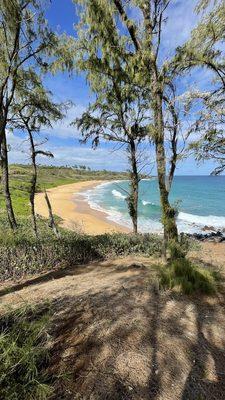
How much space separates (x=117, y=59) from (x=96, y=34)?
2.90ft

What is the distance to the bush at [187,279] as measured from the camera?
15.6 ft

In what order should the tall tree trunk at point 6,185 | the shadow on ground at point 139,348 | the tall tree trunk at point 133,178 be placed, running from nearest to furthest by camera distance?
the shadow on ground at point 139,348, the tall tree trunk at point 6,185, the tall tree trunk at point 133,178

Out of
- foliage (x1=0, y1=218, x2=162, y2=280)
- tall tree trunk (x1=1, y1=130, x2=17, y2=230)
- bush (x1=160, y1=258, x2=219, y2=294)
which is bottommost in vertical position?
foliage (x1=0, y1=218, x2=162, y2=280)

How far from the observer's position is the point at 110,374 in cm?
267

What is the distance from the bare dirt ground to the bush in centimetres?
18

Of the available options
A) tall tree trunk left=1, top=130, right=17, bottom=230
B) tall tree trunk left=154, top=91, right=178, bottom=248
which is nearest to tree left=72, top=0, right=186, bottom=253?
tall tree trunk left=154, top=91, right=178, bottom=248

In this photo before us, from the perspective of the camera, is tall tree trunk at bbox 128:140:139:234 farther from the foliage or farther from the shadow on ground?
the shadow on ground

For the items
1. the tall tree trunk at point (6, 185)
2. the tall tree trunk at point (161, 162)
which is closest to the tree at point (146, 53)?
the tall tree trunk at point (161, 162)

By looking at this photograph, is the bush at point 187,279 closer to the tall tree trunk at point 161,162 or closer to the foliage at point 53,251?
the tall tree trunk at point 161,162

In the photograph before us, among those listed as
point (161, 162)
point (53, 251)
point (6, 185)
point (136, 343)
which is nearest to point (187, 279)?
point (136, 343)

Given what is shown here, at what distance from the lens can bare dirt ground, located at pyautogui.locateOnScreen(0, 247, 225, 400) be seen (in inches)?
101

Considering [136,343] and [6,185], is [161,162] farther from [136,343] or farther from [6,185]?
[6,185]

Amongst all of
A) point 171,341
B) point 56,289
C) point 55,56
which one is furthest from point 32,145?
point 171,341

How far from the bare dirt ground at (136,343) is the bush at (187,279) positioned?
18 centimetres
